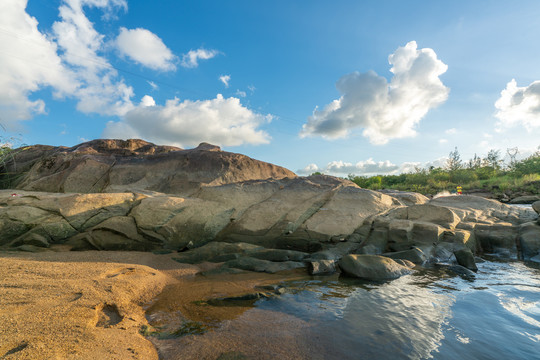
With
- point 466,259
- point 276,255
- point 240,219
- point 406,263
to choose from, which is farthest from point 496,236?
point 240,219

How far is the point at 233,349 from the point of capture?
2.96m

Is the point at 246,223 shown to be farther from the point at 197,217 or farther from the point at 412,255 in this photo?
the point at 412,255

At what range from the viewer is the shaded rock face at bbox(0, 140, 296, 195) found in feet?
32.9

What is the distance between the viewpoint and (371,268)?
584cm

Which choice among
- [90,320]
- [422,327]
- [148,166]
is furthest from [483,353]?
[148,166]

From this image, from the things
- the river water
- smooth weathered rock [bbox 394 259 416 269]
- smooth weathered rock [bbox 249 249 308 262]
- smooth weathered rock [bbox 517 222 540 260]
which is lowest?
the river water

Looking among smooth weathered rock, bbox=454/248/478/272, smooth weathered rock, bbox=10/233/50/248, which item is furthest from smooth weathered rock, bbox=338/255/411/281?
smooth weathered rock, bbox=10/233/50/248

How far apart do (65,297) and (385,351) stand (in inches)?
164

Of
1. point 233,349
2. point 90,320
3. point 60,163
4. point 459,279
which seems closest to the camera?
point 233,349

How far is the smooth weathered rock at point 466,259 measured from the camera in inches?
259

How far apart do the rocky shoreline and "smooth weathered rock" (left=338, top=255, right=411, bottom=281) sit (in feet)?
0.08

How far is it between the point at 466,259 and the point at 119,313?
7.58m

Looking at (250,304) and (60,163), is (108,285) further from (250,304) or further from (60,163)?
(60,163)

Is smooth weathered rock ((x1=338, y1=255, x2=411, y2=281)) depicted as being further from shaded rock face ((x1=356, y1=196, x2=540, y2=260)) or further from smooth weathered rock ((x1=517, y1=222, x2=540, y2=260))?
smooth weathered rock ((x1=517, y1=222, x2=540, y2=260))
